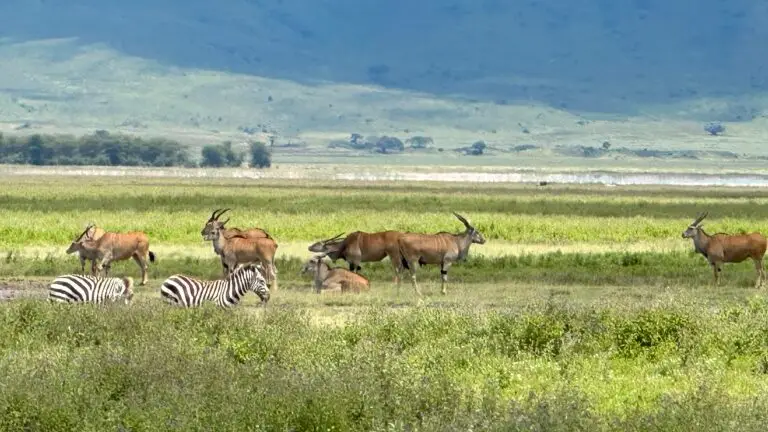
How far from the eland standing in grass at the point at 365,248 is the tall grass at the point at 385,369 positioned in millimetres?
6474

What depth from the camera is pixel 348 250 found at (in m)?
28.0

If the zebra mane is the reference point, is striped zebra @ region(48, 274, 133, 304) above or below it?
below

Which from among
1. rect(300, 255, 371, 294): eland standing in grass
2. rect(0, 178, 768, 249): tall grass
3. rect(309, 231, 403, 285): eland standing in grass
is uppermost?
rect(309, 231, 403, 285): eland standing in grass

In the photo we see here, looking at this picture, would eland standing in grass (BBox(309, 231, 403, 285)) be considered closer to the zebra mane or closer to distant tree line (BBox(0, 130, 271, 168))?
the zebra mane

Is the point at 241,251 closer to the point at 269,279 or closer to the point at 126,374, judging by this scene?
the point at 269,279

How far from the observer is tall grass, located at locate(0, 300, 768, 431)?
40.9ft

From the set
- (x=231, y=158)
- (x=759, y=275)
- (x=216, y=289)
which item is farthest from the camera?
(x=231, y=158)

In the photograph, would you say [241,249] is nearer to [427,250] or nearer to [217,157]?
[427,250]

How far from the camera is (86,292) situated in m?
21.0

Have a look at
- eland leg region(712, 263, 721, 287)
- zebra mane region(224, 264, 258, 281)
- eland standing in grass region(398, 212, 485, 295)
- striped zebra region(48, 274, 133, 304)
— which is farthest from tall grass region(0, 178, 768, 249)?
zebra mane region(224, 264, 258, 281)

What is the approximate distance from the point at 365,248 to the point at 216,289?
6792mm

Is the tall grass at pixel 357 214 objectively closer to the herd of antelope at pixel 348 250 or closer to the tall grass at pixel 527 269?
the tall grass at pixel 527 269

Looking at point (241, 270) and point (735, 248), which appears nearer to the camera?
point (241, 270)

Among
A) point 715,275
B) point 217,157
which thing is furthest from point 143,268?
point 217,157
